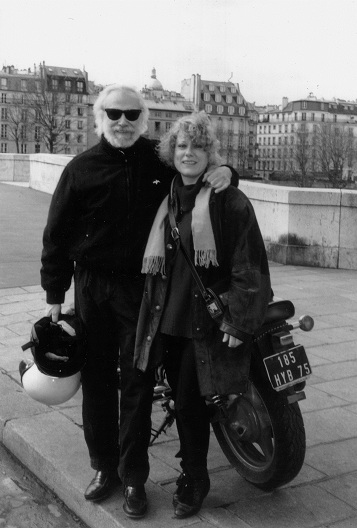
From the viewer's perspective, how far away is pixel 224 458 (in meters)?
4.00

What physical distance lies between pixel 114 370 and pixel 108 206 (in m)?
0.76

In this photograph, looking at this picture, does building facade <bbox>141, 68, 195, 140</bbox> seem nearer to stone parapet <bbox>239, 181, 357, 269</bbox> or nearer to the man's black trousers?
stone parapet <bbox>239, 181, 357, 269</bbox>

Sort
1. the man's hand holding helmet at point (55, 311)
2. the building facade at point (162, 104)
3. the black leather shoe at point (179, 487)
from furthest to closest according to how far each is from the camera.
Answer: the building facade at point (162, 104) < the man's hand holding helmet at point (55, 311) < the black leather shoe at point (179, 487)

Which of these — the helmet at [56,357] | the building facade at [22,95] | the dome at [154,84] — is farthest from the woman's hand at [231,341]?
the dome at [154,84]

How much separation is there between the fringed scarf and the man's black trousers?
0.21 metres

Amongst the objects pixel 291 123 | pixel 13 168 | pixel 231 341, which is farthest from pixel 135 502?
pixel 291 123

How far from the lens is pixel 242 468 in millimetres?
3684

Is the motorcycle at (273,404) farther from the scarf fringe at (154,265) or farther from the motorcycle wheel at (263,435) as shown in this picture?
the scarf fringe at (154,265)

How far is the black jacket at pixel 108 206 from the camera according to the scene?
11.4ft

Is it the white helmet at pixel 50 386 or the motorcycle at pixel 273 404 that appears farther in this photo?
the white helmet at pixel 50 386

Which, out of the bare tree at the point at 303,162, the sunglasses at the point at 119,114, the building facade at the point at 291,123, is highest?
the building facade at the point at 291,123

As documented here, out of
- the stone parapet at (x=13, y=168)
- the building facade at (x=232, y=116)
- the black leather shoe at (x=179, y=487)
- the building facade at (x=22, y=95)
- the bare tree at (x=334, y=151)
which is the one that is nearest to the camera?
the black leather shoe at (x=179, y=487)

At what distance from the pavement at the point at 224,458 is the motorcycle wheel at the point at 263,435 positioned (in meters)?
0.11

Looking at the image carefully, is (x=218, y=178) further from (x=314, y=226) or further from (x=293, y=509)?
(x=314, y=226)
